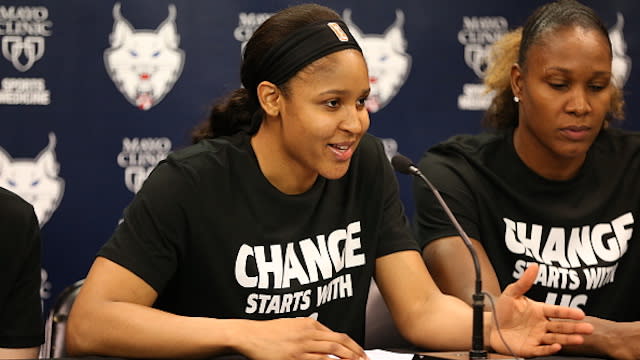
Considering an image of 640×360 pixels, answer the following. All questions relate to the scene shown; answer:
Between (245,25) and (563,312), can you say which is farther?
(245,25)

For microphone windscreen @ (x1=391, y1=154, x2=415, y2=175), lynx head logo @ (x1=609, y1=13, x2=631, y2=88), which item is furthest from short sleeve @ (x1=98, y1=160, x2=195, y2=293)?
lynx head logo @ (x1=609, y1=13, x2=631, y2=88)

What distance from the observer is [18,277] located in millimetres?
2295

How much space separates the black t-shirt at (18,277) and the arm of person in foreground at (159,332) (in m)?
0.20

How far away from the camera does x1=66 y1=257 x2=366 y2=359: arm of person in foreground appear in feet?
6.49

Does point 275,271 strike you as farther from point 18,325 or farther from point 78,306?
point 18,325

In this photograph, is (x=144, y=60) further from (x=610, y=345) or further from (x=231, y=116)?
(x=610, y=345)

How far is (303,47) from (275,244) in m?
0.50

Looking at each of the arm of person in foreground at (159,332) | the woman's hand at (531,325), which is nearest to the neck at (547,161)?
the woman's hand at (531,325)

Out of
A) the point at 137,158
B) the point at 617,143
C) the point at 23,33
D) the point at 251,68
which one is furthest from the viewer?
the point at 137,158

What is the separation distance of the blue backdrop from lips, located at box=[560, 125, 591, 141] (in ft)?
4.10

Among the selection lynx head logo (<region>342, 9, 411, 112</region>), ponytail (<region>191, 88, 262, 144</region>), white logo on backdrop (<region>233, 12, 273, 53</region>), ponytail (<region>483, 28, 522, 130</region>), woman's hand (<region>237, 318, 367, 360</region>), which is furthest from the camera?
lynx head logo (<region>342, 9, 411, 112</region>)

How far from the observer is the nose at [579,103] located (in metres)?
2.60

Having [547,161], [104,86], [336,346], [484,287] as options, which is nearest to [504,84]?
[547,161]

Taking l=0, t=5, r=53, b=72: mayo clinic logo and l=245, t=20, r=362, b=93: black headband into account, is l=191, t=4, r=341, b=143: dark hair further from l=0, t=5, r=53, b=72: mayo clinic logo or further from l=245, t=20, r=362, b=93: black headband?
l=0, t=5, r=53, b=72: mayo clinic logo
